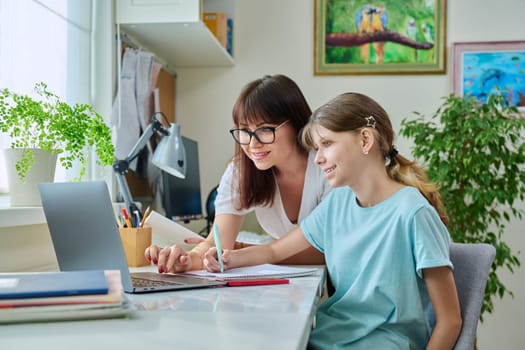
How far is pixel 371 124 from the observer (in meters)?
1.32

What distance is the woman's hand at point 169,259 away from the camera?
129 cm

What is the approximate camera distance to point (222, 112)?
3.37 m

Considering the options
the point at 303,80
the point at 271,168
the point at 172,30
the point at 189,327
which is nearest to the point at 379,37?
the point at 303,80

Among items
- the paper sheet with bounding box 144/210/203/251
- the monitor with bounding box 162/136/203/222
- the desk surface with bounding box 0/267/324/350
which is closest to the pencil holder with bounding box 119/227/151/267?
the paper sheet with bounding box 144/210/203/251

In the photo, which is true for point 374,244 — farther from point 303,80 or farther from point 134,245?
point 303,80

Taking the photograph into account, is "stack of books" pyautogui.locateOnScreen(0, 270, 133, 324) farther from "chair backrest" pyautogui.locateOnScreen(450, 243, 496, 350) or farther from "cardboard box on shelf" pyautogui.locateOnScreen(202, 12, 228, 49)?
"cardboard box on shelf" pyautogui.locateOnScreen(202, 12, 228, 49)

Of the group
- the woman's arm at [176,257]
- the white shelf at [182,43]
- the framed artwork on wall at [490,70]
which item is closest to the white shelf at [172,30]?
the white shelf at [182,43]

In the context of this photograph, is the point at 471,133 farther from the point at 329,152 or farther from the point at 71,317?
the point at 71,317

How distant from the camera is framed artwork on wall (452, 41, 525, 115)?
318 cm

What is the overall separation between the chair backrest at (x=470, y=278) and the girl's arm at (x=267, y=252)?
1.19ft

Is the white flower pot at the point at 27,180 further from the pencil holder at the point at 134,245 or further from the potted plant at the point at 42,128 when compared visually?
the pencil holder at the point at 134,245

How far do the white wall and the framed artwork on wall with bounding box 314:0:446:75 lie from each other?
0.05 meters

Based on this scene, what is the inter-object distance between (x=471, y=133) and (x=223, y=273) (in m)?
1.89

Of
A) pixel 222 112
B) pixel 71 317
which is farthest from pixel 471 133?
pixel 71 317
